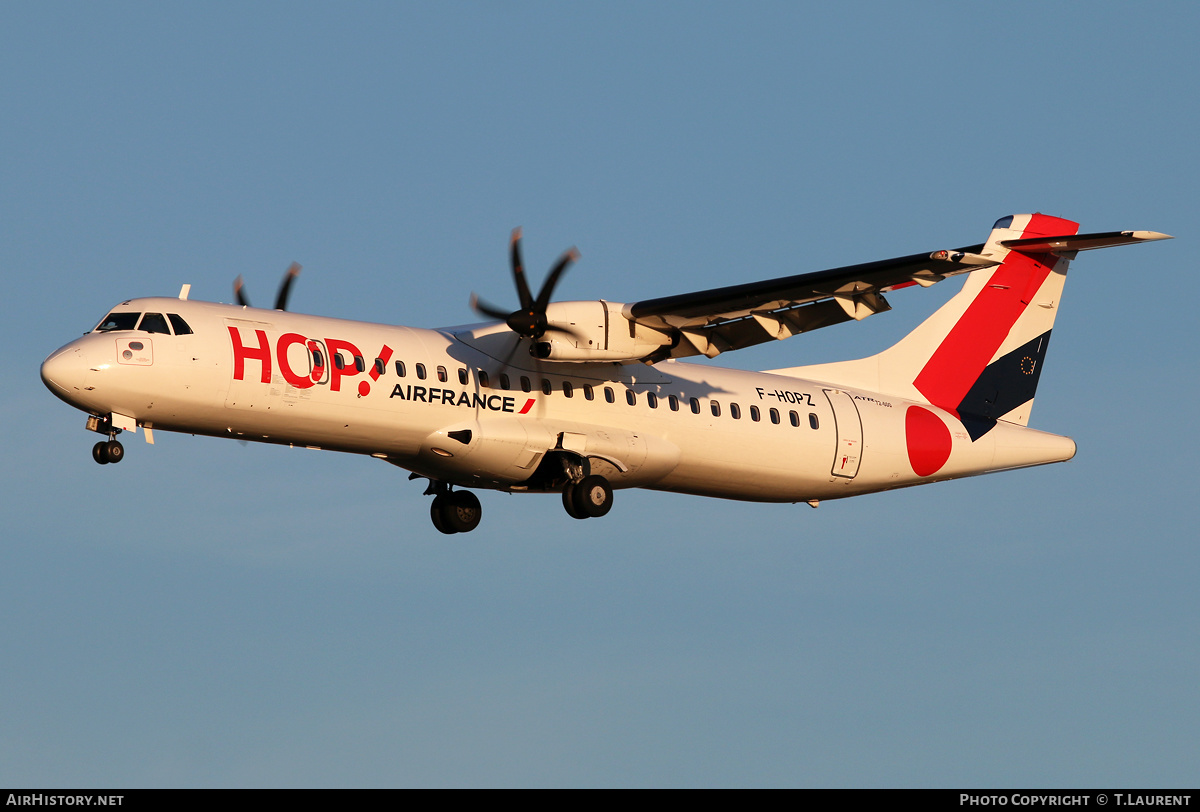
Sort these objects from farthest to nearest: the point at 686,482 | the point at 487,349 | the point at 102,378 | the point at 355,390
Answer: the point at 686,482, the point at 487,349, the point at 355,390, the point at 102,378

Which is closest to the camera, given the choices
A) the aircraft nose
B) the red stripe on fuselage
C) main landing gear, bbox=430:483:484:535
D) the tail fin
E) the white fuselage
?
the aircraft nose

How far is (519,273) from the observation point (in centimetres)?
2252

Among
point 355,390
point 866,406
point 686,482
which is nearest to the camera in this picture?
point 355,390

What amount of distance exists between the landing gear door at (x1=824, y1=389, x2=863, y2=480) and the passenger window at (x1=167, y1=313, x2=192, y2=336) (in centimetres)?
A: 1074

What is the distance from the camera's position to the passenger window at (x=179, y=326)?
2034 centimetres

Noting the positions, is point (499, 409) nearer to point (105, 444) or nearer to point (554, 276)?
point (554, 276)

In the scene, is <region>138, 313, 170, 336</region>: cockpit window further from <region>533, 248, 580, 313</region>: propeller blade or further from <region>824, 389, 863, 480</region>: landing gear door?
<region>824, 389, 863, 480</region>: landing gear door

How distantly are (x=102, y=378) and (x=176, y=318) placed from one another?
1375 millimetres

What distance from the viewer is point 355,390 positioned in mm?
21000

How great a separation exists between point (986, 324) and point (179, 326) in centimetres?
1465

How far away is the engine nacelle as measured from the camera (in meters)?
22.2

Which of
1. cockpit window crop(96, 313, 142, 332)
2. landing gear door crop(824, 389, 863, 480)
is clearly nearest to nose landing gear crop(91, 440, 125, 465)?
cockpit window crop(96, 313, 142, 332)
